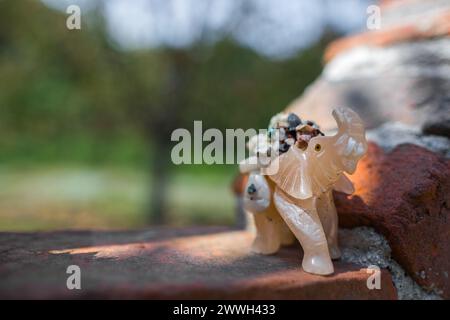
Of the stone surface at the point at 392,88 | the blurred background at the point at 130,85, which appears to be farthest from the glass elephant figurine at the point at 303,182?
the blurred background at the point at 130,85

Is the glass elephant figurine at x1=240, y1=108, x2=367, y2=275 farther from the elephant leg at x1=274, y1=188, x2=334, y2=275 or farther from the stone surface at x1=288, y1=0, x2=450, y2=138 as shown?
the stone surface at x1=288, y1=0, x2=450, y2=138

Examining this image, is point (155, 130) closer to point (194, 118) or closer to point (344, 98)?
point (194, 118)

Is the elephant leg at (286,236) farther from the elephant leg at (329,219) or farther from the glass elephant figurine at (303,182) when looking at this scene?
the elephant leg at (329,219)

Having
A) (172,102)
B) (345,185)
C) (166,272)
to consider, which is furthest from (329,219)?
(172,102)

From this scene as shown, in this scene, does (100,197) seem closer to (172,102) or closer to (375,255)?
(172,102)

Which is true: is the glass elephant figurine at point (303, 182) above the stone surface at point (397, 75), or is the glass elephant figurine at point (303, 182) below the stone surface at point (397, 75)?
A: below

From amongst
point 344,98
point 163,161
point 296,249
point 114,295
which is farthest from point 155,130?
point 114,295
